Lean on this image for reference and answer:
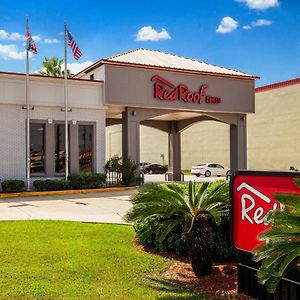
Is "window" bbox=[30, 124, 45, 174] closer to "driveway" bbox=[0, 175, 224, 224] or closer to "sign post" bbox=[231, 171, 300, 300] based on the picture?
"driveway" bbox=[0, 175, 224, 224]

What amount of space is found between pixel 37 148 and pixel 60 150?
1.16 metres

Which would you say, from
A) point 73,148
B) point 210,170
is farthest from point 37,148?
point 210,170

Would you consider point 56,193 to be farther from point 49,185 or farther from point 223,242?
point 223,242

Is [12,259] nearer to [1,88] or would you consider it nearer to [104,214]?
[104,214]

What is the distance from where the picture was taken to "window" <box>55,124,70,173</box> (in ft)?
74.4

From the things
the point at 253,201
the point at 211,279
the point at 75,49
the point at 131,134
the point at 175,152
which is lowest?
the point at 211,279

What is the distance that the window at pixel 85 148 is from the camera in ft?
76.3

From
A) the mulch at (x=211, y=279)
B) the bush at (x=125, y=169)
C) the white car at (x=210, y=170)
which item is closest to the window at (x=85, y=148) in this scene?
the bush at (x=125, y=169)

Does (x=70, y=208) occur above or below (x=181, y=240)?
below

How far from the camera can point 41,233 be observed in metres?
9.84

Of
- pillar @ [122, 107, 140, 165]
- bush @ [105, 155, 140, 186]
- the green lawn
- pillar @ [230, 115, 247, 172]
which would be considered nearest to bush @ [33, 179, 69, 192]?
bush @ [105, 155, 140, 186]

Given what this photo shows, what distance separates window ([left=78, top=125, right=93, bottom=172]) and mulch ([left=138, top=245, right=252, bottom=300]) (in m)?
15.7

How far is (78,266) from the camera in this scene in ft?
24.0

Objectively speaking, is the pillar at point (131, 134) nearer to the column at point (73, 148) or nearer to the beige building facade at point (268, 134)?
the column at point (73, 148)
